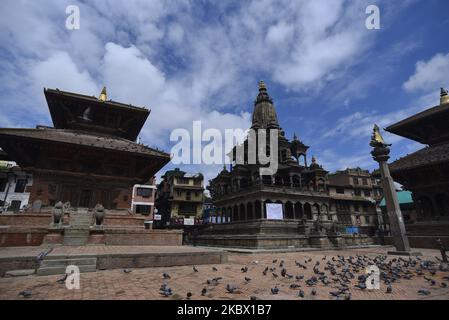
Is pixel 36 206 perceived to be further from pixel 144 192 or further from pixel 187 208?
pixel 187 208

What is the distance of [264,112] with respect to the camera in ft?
131

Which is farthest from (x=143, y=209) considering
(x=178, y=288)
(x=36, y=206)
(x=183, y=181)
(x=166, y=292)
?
(x=166, y=292)

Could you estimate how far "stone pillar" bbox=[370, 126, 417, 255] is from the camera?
1373 centimetres

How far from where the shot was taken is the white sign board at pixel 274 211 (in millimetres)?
27702

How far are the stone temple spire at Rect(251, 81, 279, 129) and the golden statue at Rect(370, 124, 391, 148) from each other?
75.5 ft

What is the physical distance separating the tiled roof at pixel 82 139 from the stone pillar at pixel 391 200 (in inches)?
606

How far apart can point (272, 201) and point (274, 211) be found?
1.73 meters

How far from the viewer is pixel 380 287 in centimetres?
614

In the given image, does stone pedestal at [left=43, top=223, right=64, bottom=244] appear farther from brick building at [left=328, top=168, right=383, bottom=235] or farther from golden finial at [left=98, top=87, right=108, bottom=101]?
brick building at [left=328, top=168, right=383, bottom=235]

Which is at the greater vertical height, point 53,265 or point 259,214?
point 259,214
